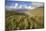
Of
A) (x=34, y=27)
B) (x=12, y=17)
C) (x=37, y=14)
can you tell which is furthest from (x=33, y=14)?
(x=12, y=17)

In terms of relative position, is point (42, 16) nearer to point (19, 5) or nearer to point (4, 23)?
point (19, 5)

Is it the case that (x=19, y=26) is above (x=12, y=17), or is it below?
below

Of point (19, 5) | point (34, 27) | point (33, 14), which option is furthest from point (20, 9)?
point (34, 27)

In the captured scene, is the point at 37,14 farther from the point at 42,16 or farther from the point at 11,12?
the point at 11,12

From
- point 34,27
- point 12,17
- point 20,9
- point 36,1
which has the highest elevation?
point 36,1
